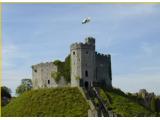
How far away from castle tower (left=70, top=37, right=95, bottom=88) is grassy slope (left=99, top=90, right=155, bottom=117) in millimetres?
2391

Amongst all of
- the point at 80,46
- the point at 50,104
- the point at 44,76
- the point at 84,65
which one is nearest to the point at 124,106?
the point at 84,65

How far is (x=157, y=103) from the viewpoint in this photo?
58594mm

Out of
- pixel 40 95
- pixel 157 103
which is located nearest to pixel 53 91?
pixel 40 95

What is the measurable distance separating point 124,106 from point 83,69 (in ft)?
19.3

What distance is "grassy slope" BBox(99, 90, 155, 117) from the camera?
44312 mm

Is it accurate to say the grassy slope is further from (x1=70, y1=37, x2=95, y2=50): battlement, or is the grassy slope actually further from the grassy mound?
(x1=70, y1=37, x2=95, y2=50): battlement

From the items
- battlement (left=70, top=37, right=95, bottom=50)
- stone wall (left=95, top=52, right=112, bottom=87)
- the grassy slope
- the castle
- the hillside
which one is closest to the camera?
the grassy slope

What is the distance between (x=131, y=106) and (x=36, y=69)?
12.4 meters

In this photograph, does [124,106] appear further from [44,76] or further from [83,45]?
Answer: [44,76]

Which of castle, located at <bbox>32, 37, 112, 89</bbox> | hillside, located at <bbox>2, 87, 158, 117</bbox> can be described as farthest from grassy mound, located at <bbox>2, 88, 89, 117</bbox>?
castle, located at <bbox>32, 37, 112, 89</bbox>

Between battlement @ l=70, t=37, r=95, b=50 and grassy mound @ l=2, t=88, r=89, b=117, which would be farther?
battlement @ l=70, t=37, r=95, b=50

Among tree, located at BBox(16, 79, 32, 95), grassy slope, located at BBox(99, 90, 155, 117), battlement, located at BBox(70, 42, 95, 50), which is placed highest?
battlement, located at BBox(70, 42, 95, 50)

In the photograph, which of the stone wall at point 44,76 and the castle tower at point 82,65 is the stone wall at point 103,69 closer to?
the castle tower at point 82,65

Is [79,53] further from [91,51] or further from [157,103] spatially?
[157,103]
